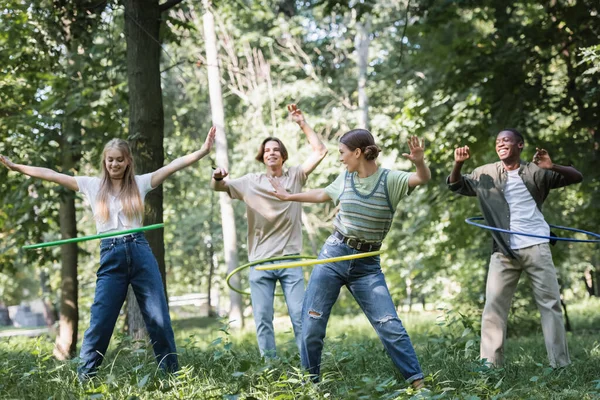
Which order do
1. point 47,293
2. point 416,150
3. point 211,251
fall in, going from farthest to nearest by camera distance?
point 211,251
point 47,293
point 416,150

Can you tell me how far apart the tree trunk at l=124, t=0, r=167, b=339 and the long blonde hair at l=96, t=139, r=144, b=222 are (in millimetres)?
A: 1356

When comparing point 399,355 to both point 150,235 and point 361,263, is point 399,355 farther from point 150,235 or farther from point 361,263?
point 150,235

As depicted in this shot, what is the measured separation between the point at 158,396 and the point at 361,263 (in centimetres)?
158

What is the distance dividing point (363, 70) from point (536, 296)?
593 inches

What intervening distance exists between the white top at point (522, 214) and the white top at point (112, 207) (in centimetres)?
304

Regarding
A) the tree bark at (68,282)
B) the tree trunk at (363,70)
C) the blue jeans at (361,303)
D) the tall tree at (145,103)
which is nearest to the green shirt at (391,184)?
the blue jeans at (361,303)

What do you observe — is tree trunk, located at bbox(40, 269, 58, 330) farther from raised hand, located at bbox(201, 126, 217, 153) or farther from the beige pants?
the beige pants

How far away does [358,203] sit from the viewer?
4.96 m

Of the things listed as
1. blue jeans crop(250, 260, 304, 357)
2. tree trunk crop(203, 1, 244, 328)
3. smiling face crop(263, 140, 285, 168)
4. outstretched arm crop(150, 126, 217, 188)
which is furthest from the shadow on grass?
outstretched arm crop(150, 126, 217, 188)

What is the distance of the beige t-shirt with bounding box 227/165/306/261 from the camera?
6.43m

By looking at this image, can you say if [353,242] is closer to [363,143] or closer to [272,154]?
[363,143]

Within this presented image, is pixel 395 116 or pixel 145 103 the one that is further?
pixel 395 116

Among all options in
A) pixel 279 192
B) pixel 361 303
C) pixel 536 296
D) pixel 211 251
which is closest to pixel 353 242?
pixel 361 303

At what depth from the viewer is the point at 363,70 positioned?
20688 millimetres
